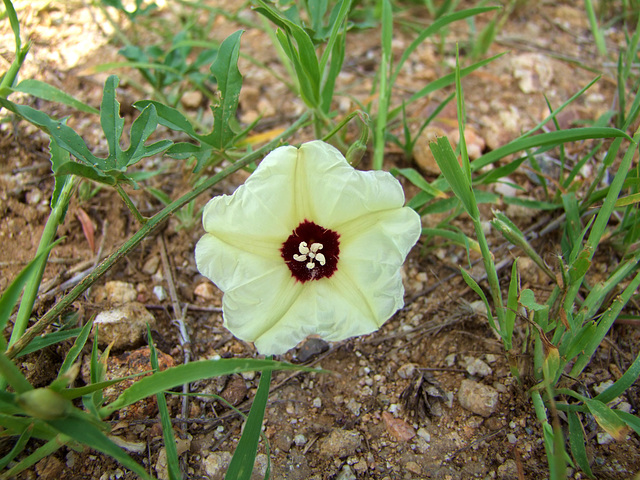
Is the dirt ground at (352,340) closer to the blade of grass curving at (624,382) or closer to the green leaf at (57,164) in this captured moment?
the blade of grass curving at (624,382)

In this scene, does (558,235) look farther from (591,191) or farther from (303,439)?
(303,439)

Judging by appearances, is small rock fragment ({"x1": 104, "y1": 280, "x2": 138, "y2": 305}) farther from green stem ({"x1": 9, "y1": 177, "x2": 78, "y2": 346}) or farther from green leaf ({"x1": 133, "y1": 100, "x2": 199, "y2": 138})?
green leaf ({"x1": 133, "y1": 100, "x2": 199, "y2": 138})

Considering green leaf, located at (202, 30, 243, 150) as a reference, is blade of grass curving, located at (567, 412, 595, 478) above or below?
below

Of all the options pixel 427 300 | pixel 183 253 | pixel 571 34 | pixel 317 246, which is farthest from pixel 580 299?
pixel 571 34

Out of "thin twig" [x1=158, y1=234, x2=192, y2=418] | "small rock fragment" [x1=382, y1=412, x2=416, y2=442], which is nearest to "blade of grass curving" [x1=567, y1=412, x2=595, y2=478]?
"small rock fragment" [x1=382, y1=412, x2=416, y2=442]

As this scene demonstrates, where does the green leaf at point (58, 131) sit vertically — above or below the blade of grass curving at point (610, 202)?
above

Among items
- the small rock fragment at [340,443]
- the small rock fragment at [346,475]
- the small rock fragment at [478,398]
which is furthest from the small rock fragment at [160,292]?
the small rock fragment at [478,398]

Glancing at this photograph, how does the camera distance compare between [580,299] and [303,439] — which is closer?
[303,439]
